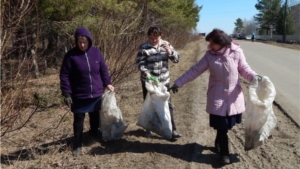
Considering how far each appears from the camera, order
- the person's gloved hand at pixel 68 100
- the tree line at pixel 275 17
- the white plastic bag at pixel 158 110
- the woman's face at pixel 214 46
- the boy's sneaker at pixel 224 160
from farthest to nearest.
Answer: the tree line at pixel 275 17, the white plastic bag at pixel 158 110, the person's gloved hand at pixel 68 100, the boy's sneaker at pixel 224 160, the woman's face at pixel 214 46

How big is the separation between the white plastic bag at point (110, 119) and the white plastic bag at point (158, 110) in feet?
1.29

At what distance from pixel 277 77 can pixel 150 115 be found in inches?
265

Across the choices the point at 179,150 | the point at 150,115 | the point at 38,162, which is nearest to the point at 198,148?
the point at 179,150

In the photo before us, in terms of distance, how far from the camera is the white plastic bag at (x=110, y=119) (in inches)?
159

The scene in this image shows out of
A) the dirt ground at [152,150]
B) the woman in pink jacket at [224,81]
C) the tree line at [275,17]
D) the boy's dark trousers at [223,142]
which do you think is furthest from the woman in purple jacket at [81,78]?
the tree line at [275,17]

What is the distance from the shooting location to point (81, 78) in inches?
146

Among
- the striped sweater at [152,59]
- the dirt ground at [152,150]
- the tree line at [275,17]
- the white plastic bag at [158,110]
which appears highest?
the tree line at [275,17]

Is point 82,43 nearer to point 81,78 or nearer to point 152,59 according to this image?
point 81,78

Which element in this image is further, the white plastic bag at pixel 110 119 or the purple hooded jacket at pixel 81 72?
the white plastic bag at pixel 110 119

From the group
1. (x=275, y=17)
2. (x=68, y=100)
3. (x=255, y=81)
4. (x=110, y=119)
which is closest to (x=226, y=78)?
(x=255, y=81)

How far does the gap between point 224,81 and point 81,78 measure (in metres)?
1.64

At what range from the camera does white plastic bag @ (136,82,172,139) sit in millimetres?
3936

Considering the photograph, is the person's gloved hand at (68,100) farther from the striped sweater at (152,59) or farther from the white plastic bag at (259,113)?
the white plastic bag at (259,113)

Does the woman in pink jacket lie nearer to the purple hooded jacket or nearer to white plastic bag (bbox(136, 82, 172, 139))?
white plastic bag (bbox(136, 82, 172, 139))
